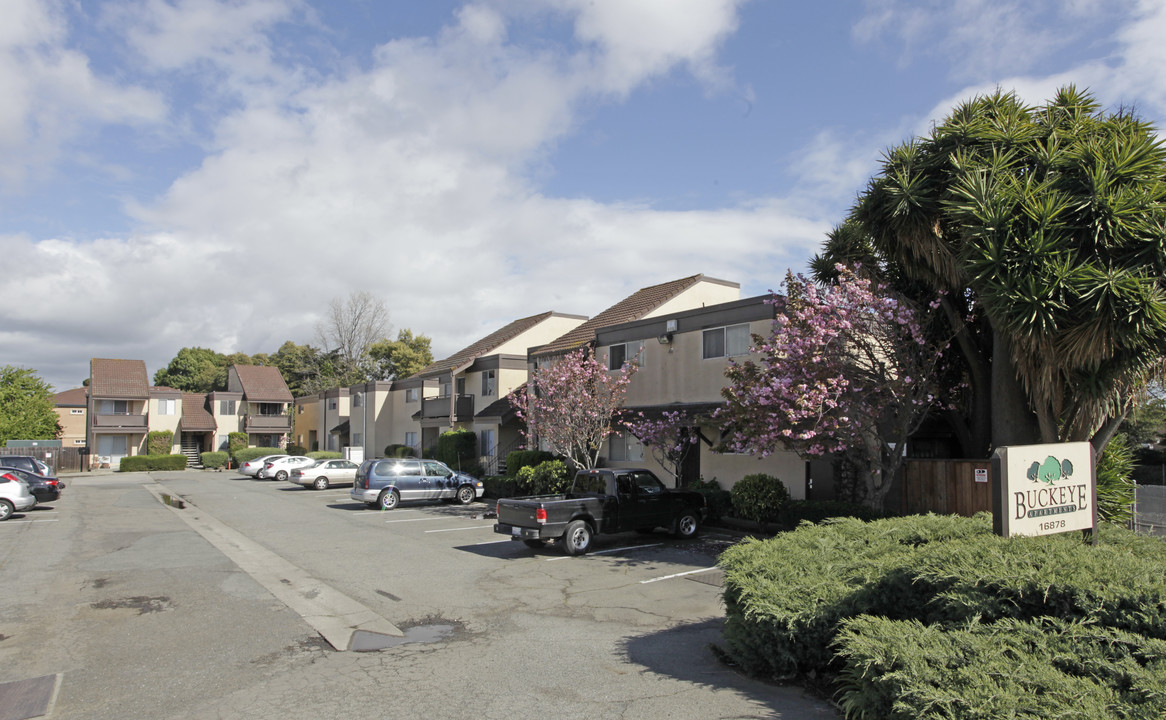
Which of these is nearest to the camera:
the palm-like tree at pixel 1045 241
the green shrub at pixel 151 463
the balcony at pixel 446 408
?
the palm-like tree at pixel 1045 241

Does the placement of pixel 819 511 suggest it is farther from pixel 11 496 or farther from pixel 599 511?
pixel 11 496

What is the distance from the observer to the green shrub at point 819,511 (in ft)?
48.9

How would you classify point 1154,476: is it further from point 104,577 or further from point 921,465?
point 104,577

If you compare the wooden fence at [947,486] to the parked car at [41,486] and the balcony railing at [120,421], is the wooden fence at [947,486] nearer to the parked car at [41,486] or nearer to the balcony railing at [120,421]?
the parked car at [41,486]

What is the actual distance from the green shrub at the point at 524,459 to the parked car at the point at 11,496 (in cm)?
1411

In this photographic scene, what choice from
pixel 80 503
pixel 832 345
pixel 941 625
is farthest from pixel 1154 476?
pixel 80 503

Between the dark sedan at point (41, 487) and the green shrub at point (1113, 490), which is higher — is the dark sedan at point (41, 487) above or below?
below

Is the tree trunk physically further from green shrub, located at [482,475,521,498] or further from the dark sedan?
the dark sedan

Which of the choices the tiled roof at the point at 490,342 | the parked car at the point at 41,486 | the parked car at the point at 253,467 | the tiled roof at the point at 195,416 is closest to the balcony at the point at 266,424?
the tiled roof at the point at 195,416

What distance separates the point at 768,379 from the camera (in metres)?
14.9

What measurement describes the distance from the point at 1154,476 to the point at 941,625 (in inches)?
1153

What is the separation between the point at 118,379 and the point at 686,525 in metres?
57.5

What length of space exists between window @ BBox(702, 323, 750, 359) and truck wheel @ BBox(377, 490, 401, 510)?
429 inches

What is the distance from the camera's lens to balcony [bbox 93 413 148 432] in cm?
5659
